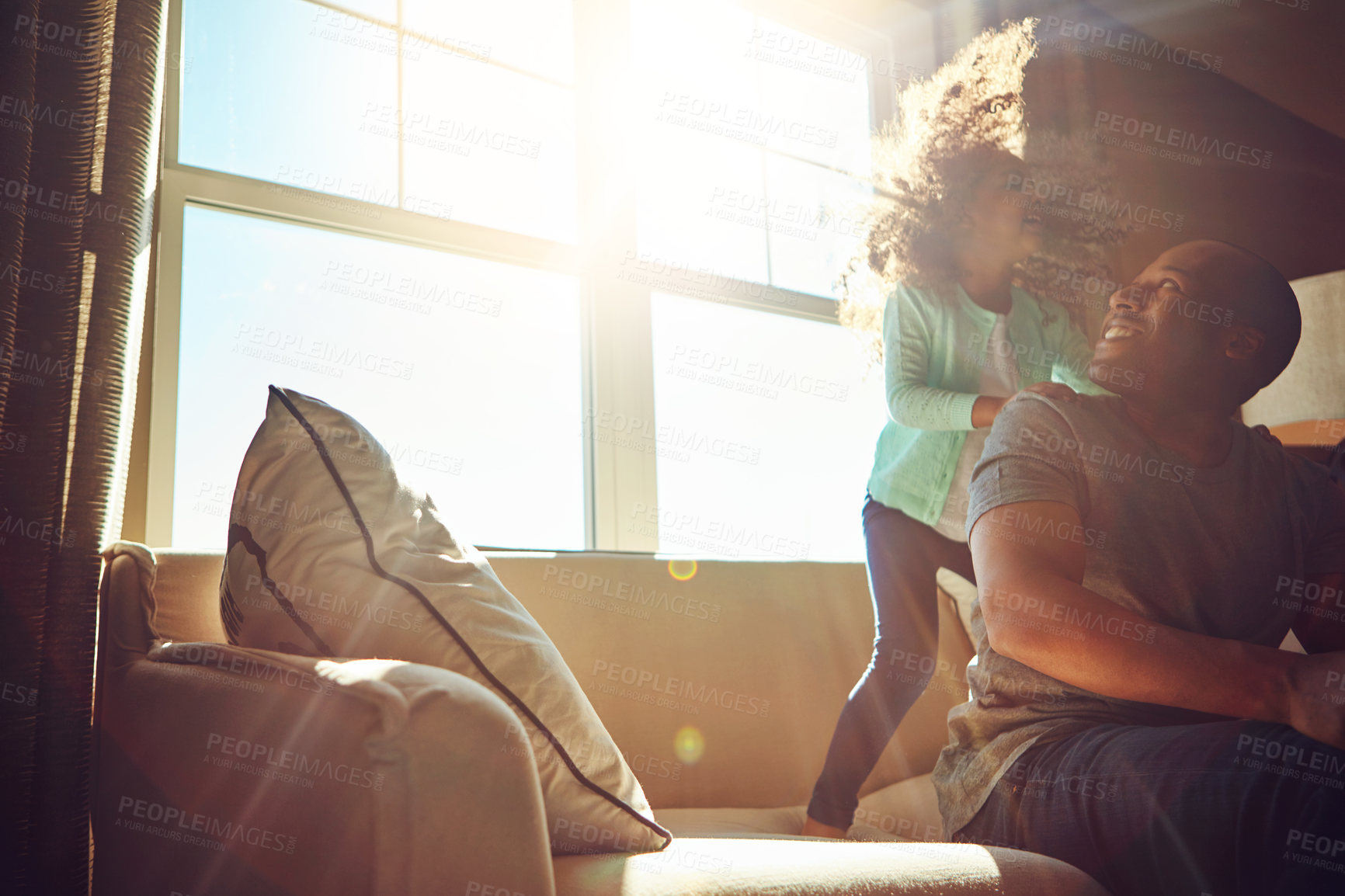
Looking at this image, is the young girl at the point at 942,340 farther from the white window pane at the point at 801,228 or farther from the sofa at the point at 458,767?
the white window pane at the point at 801,228

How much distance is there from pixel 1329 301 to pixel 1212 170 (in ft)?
3.27

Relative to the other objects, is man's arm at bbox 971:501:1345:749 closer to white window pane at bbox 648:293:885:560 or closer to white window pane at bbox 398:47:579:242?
white window pane at bbox 648:293:885:560

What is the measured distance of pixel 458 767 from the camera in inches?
21.1

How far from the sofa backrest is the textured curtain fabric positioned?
676 mm

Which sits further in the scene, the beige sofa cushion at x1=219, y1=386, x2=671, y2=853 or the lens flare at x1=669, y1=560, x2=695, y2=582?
the lens flare at x1=669, y1=560, x2=695, y2=582

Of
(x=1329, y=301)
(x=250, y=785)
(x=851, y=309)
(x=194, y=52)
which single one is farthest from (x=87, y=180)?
(x=1329, y=301)

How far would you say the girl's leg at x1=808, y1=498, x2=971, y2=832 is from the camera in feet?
4.81

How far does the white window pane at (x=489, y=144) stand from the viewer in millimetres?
2334

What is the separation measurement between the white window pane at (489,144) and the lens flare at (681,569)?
1232 millimetres

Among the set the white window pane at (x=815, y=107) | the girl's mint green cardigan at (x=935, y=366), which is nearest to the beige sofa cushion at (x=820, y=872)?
the girl's mint green cardigan at (x=935, y=366)

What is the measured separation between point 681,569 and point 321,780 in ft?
3.80

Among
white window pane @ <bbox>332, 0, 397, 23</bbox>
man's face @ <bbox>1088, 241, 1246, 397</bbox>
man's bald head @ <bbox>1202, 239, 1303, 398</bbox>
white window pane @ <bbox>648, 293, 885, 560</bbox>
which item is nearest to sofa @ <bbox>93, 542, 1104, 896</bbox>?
man's face @ <bbox>1088, 241, 1246, 397</bbox>

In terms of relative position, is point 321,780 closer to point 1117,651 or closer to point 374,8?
point 1117,651

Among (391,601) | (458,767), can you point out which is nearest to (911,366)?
(391,601)
